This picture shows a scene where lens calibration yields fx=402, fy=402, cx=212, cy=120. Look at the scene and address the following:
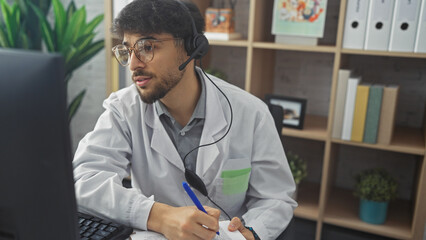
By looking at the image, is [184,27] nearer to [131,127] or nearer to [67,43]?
[131,127]

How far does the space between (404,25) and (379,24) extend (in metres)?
0.11

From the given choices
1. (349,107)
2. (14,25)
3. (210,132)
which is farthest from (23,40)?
(349,107)

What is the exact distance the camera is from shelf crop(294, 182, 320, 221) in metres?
2.14

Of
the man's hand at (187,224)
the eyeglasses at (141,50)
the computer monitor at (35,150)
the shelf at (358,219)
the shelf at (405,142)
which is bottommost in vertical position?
the shelf at (358,219)

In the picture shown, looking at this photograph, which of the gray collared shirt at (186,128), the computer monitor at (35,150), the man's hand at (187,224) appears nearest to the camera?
the computer monitor at (35,150)

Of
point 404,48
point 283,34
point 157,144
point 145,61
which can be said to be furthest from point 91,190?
point 404,48

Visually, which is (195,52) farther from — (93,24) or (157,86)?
(93,24)

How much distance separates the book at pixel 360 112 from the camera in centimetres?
195

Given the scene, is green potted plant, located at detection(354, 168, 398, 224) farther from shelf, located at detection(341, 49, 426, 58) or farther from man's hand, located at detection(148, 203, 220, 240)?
man's hand, located at detection(148, 203, 220, 240)

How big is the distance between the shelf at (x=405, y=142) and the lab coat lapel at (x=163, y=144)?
1.10 metres

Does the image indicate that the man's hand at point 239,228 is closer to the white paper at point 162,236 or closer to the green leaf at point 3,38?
the white paper at point 162,236

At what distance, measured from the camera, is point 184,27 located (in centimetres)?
119

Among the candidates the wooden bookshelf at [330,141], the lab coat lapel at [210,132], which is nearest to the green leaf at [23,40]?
the wooden bookshelf at [330,141]

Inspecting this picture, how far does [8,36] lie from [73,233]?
2126 millimetres
